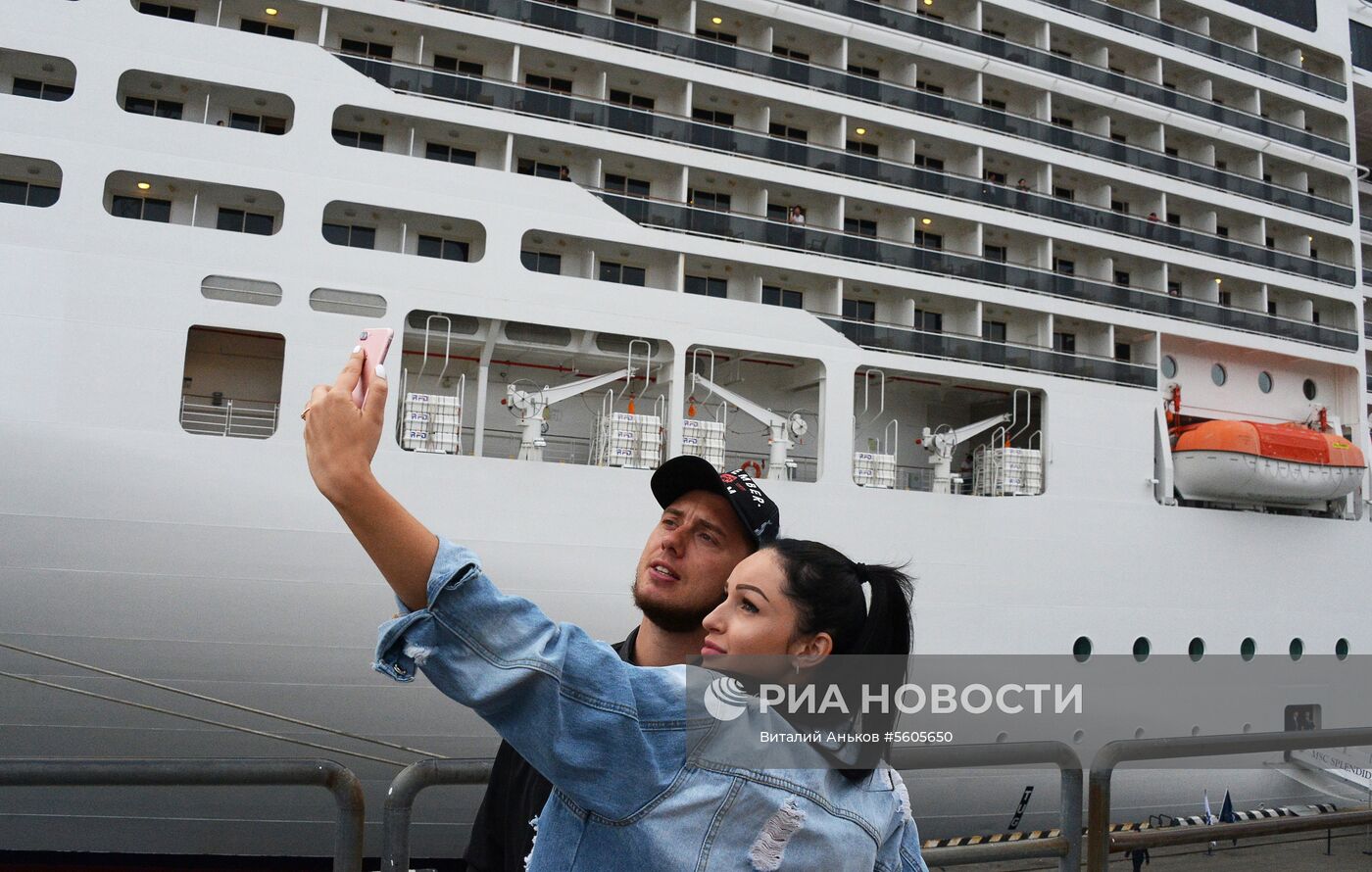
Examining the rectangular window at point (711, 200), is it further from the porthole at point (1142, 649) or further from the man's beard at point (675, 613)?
the man's beard at point (675, 613)

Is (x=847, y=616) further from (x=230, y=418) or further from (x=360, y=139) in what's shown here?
(x=360, y=139)

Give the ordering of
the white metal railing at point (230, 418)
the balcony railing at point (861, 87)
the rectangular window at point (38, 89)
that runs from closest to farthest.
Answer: the white metal railing at point (230, 418)
the rectangular window at point (38, 89)
the balcony railing at point (861, 87)

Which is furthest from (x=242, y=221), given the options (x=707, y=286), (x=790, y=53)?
(x=790, y=53)

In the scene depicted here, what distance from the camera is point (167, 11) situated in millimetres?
11914

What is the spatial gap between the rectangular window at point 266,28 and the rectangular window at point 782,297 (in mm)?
6857

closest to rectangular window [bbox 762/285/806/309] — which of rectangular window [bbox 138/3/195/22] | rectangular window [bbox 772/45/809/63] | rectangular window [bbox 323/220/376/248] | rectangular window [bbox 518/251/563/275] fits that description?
rectangular window [bbox 518/251/563/275]

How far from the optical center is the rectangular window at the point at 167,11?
1180cm

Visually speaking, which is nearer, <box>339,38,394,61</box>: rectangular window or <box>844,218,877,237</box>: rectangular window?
<box>339,38,394,61</box>: rectangular window

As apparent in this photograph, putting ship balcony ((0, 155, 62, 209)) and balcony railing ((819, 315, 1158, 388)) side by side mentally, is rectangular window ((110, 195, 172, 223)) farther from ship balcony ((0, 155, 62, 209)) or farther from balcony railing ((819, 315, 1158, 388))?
balcony railing ((819, 315, 1158, 388))

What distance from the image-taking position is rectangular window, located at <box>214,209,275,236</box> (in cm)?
1161

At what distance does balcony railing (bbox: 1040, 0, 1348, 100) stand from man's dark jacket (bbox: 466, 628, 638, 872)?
16.3 m

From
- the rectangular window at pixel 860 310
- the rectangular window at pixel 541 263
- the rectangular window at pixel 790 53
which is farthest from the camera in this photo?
the rectangular window at pixel 790 53

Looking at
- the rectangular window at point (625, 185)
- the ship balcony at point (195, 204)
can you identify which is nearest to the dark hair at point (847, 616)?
the ship balcony at point (195, 204)

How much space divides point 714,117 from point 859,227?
2.64 m
